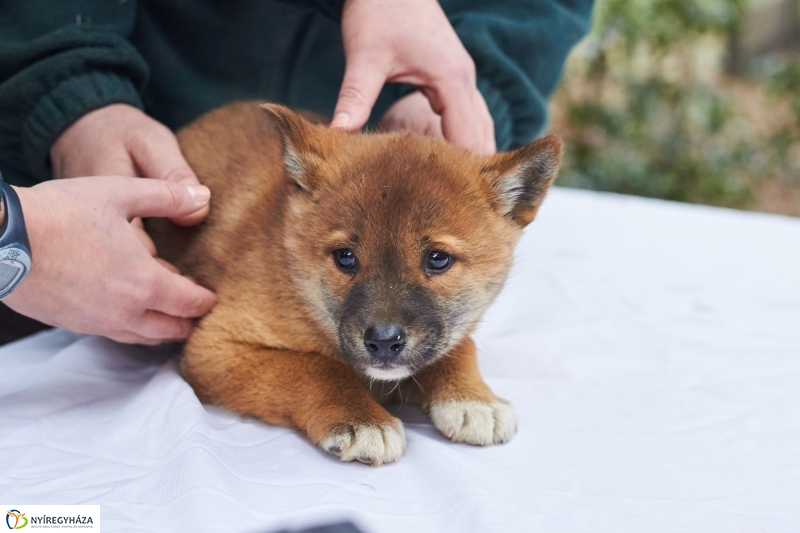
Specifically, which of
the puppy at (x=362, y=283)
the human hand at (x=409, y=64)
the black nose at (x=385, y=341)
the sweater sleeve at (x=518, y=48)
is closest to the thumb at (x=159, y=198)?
the puppy at (x=362, y=283)

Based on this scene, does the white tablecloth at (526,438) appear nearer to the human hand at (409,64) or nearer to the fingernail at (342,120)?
the human hand at (409,64)

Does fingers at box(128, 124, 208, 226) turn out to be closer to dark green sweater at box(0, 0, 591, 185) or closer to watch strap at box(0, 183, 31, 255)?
dark green sweater at box(0, 0, 591, 185)

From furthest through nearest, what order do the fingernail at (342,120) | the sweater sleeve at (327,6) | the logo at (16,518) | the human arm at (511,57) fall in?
the human arm at (511,57) → the sweater sleeve at (327,6) → the fingernail at (342,120) → the logo at (16,518)

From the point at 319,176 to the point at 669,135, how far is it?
547 centimetres

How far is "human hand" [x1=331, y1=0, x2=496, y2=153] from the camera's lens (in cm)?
244

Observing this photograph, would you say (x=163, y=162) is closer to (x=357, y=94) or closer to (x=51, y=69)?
(x=51, y=69)

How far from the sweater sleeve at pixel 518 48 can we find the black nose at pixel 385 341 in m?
1.72

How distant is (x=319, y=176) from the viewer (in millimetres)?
2242

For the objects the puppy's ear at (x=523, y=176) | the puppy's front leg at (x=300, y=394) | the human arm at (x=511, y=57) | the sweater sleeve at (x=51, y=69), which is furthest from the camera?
the human arm at (x=511, y=57)

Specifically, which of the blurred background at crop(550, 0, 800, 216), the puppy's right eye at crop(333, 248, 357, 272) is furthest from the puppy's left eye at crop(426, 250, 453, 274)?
the blurred background at crop(550, 0, 800, 216)

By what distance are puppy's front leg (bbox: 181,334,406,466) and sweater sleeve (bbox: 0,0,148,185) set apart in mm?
1002

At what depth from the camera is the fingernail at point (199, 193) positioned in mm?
2422

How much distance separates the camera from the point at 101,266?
206cm

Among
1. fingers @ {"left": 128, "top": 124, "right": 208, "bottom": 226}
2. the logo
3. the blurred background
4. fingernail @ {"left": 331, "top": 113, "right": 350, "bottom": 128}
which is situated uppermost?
fingernail @ {"left": 331, "top": 113, "right": 350, "bottom": 128}
